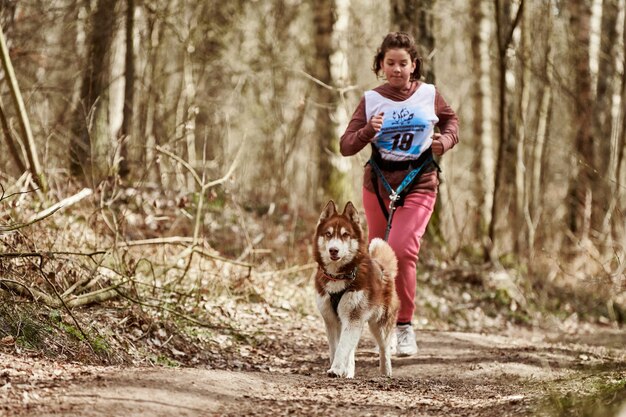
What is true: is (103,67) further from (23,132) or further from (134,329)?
(134,329)

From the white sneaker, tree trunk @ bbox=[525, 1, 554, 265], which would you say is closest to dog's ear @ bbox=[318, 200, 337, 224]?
the white sneaker

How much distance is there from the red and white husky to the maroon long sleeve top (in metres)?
0.58

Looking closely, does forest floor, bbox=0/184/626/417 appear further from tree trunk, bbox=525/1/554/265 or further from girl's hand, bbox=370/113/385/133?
tree trunk, bbox=525/1/554/265

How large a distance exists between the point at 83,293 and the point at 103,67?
5.46 metres

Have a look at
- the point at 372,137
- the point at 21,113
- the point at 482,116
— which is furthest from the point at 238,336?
the point at 482,116

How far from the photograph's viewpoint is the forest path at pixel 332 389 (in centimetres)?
409

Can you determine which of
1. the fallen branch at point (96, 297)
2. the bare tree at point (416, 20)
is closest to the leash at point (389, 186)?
the fallen branch at point (96, 297)

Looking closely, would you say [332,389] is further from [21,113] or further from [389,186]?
[21,113]

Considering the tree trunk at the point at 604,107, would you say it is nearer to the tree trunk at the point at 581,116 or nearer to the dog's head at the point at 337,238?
the tree trunk at the point at 581,116

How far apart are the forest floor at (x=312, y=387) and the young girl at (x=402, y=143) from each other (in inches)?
38.7

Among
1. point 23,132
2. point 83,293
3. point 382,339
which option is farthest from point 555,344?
point 23,132

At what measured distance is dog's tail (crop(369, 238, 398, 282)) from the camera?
19.8 ft

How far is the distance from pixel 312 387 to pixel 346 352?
2.11 ft

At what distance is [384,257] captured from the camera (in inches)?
240
